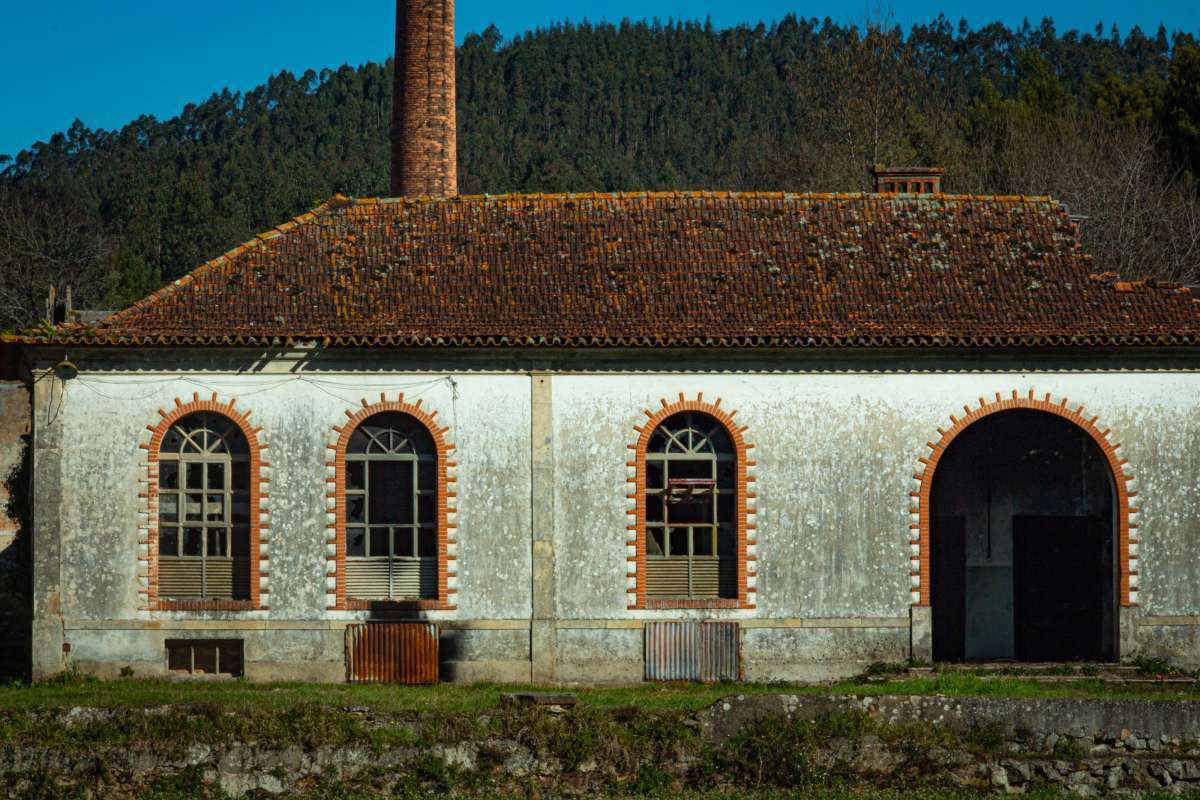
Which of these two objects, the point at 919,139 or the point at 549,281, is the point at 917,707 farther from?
the point at 919,139

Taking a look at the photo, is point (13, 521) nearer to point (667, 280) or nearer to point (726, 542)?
point (667, 280)

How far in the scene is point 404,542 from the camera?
2575 cm

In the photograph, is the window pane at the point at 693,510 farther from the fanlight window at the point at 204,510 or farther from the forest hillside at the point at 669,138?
the forest hillside at the point at 669,138

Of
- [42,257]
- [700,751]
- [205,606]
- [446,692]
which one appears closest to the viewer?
[700,751]

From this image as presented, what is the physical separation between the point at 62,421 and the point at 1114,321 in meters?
17.2

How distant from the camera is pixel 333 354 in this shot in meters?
25.4

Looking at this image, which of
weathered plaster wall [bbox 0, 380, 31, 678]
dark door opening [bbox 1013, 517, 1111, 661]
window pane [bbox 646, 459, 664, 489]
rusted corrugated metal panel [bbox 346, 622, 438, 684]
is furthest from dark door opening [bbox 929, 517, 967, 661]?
weathered plaster wall [bbox 0, 380, 31, 678]

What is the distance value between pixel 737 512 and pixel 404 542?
548cm

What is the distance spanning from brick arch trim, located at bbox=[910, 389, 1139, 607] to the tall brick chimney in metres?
13.6

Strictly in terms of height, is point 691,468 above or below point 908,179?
below

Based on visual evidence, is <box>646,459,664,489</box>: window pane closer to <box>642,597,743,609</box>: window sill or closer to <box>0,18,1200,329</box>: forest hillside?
<box>642,597,743,609</box>: window sill

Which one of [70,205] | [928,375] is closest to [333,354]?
[928,375]

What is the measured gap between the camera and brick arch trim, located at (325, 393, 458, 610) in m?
25.3

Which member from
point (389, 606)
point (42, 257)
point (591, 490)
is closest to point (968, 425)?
point (591, 490)
